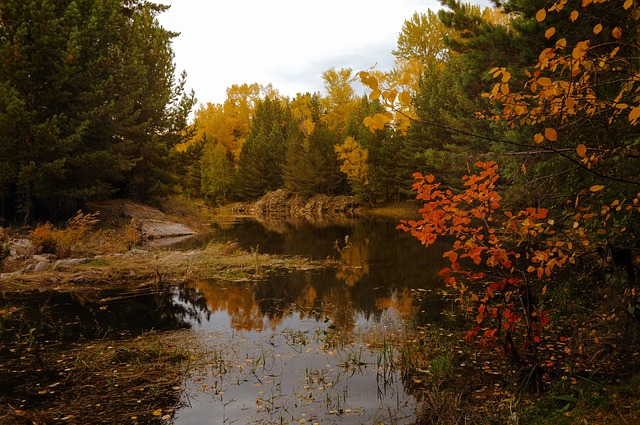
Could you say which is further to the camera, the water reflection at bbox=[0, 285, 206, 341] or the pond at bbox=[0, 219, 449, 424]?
the water reflection at bbox=[0, 285, 206, 341]

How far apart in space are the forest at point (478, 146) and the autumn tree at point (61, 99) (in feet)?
0.28

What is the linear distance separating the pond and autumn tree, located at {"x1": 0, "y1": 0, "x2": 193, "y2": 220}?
28.3ft

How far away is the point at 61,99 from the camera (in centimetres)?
1902

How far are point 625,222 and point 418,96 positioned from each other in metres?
29.4

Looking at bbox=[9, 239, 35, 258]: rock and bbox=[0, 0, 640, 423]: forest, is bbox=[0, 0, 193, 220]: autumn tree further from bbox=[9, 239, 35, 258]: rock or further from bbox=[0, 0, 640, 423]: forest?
bbox=[9, 239, 35, 258]: rock

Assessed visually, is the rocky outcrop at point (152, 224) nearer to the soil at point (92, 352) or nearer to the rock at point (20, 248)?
the rock at point (20, 248)

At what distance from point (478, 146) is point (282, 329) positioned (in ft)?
54.8

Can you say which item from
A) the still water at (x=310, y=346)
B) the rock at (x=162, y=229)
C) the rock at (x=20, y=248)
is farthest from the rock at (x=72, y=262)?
the rock at (x=162, y=229)

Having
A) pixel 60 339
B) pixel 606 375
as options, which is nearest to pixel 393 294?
pixel 606 375

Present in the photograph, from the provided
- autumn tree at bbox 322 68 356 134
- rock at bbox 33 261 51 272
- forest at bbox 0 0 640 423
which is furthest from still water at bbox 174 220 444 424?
autumn tree at bbox 322 68 356 134

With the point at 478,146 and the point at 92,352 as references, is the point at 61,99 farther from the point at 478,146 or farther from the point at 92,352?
the point at 478,146

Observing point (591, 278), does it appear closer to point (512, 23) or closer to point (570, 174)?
point (570, 174)

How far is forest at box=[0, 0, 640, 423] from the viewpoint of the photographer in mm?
4688

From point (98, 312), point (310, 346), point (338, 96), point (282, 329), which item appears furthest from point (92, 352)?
point (338, 96)
